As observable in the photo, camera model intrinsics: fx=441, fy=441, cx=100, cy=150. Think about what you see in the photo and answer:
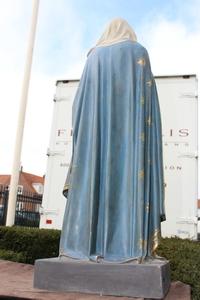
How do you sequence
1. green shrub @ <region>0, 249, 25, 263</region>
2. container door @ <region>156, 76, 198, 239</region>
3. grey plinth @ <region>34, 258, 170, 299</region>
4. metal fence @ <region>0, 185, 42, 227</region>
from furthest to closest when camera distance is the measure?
metal fence @ <region>0, 185, 42, 227</region> → container door @ <region>156, 76, 198, 239</region> → green shrub @ <region>0, 249, 25, 263</region> → grey plinth @ <region>34, 258, 170, 299</region>

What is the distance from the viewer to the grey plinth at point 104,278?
2842 mm

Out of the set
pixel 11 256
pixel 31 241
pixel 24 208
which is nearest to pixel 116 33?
pixel 11 256

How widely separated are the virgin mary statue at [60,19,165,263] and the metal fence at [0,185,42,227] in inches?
398

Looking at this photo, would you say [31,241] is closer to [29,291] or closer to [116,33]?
[116,33]

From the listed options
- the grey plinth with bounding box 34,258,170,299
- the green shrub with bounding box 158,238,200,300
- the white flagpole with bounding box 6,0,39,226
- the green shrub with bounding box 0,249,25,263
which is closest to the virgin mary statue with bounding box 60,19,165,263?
the grey plinth with bounding box 34,258,170,299

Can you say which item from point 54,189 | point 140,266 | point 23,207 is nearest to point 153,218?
point 140,266

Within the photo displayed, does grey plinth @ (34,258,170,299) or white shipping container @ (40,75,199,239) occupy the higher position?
white shipping container @ (40,75,199,239)

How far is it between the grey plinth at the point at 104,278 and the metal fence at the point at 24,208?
10.5 m

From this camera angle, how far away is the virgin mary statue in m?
3.29

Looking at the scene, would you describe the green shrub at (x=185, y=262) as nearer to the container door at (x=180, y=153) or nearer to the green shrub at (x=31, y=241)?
the container door at (x=180, y=153)

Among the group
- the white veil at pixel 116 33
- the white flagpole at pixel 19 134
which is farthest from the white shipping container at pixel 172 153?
the white veil at pixel 116 33

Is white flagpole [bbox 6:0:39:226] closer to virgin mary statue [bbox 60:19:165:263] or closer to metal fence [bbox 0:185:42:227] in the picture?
metal fence [bbox 0:185:42:227]

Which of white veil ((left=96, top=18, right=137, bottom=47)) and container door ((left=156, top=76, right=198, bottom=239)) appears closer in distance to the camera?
white veil ((left=96, top=18, right=137, bottom=47))

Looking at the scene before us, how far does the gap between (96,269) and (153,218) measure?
669 mm
